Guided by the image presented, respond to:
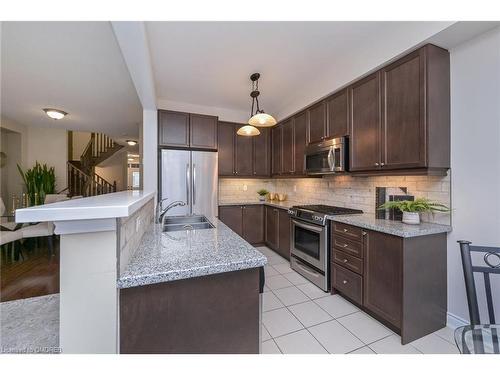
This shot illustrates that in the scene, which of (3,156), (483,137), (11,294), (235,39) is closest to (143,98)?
(235,39)

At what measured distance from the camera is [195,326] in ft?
3.29

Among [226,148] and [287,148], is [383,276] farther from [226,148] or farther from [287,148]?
[226,148]

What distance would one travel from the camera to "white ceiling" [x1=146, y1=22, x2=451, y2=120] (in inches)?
77.9

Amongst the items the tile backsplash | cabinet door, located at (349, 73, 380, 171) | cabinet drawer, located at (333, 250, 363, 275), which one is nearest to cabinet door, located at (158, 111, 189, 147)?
the tile backsplash

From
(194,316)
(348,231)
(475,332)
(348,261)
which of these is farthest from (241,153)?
(475,332)

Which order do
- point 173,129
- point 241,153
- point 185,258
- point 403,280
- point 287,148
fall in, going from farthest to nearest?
point 241,153
point 287,148
point 173,129
point 403,280
point 185,258

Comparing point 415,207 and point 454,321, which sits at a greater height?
point 415,207

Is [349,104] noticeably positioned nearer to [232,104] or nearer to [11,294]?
[232,104]

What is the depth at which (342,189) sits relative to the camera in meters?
3.15

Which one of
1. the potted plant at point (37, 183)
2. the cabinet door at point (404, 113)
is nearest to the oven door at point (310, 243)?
the cabinet door at point (404, 113)

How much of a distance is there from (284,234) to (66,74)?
3640 millimetres

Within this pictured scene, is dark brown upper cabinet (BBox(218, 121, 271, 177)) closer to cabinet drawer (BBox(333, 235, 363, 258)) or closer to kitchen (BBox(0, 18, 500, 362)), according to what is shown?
kitchen (BBox(0, 18, 500, 362))

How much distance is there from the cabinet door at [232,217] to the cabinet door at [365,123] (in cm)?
217
